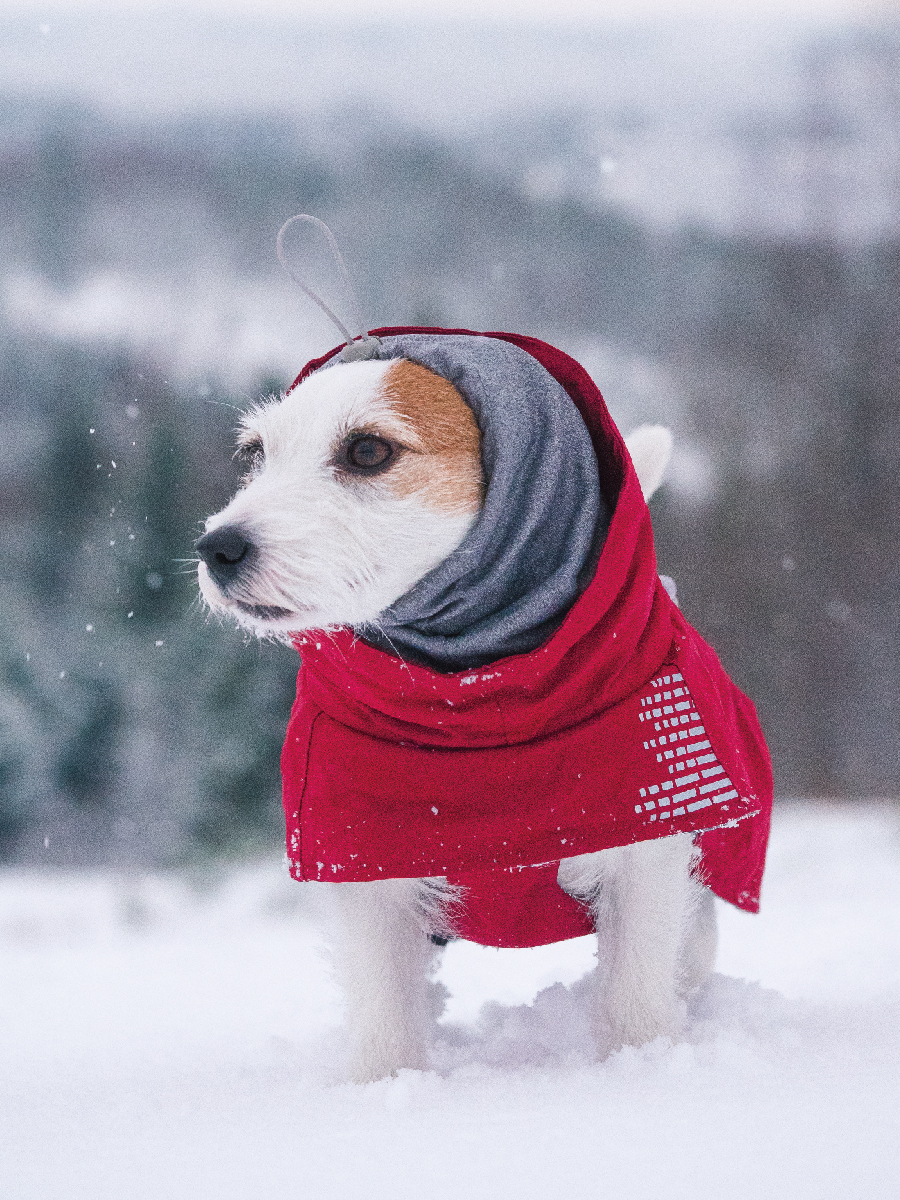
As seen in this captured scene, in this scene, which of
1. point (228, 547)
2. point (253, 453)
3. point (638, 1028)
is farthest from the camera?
point (253, 453)

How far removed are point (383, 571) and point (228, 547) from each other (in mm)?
145

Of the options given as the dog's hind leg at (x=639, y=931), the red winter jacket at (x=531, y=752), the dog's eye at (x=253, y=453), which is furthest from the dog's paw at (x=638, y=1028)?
the dog's eye at (x=253, y=453)

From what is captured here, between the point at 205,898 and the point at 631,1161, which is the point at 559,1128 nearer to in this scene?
the point at 631,1161

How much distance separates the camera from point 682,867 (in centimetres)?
105

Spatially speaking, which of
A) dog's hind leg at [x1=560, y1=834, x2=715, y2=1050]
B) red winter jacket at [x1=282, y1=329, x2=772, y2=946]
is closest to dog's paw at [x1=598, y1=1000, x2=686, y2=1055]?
dog's hind leg at [x1=560, y1=834, x2=715, y2=1050]

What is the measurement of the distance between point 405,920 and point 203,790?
166cm

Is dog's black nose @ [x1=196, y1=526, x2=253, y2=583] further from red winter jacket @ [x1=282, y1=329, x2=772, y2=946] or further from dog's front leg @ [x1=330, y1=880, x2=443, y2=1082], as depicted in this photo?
dog's front leg @ [x1=330, y1=880, x2=443, y2=1082]

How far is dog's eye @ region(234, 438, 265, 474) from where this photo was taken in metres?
1.09

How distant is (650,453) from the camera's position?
122cm

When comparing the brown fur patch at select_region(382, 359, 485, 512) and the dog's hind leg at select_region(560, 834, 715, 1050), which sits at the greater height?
the brown fur patch at select_region(382, 359, 485, 512)

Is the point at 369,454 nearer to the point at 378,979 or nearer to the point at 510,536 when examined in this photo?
the point at 510,536

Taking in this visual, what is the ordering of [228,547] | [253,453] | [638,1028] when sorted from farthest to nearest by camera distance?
[253,453] < [638,1028] < [228,547]

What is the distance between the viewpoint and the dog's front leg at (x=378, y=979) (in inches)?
40.6

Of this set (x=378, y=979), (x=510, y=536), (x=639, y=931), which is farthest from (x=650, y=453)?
(x=378, y=979)
